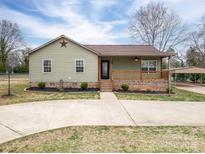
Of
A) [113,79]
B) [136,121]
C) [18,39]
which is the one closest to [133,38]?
[113,79]

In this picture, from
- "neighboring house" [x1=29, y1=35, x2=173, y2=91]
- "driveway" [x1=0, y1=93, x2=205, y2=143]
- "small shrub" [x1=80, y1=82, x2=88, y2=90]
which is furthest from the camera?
"neighboring house" [x1=29, y1=35, x2=173, y2=91]

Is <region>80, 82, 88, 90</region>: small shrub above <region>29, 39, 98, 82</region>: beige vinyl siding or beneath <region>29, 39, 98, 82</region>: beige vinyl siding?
beneath

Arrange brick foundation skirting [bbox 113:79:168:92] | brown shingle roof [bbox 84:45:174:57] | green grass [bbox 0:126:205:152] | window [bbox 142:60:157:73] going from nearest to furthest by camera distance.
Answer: green grass [bbox 0:126:205:152], brick foundation skirting [bbox 113:79:168:92], brown shingle roof [bbox 84:45:174:57], window [bbox 142:60:157:73]

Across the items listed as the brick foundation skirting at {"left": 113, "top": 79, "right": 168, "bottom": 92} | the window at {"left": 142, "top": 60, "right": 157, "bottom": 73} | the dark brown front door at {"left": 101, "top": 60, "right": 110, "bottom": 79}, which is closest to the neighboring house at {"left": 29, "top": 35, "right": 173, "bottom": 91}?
the brick foundation skirting at {"left": 113, "top": 79, "right": 168, "bottom": 92}

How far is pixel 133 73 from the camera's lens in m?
19.3

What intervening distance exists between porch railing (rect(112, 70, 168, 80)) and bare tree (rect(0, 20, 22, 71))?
3375 cm

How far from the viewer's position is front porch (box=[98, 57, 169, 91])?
59.5 ft

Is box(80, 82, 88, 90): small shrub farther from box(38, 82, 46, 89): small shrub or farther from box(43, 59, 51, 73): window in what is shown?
box(43, 59, 51, 73): window

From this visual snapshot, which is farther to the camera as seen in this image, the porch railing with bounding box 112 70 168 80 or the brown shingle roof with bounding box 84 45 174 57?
the brown shingle roof with bounding box 84 45 174 57

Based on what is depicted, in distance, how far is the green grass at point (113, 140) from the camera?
480 centimetres

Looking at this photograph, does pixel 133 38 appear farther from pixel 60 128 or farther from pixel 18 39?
pixel 60 128

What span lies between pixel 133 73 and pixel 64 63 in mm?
6491

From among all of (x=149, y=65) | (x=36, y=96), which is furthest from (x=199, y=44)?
(x=36, y=96)

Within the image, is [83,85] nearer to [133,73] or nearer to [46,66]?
[46,66]
